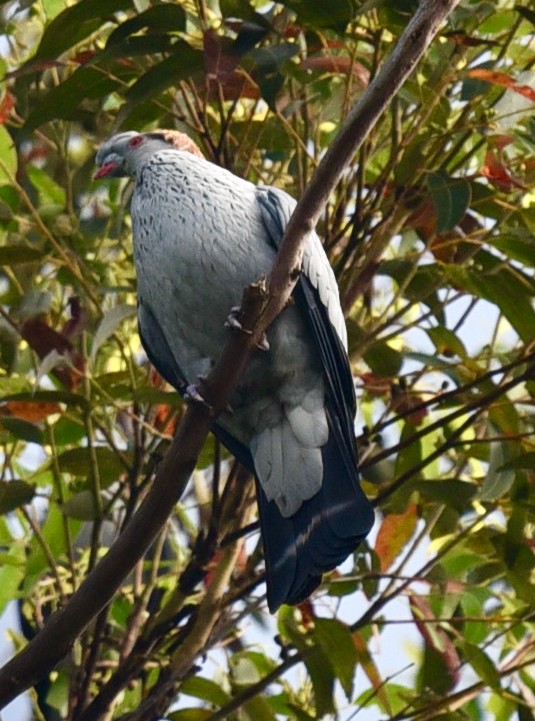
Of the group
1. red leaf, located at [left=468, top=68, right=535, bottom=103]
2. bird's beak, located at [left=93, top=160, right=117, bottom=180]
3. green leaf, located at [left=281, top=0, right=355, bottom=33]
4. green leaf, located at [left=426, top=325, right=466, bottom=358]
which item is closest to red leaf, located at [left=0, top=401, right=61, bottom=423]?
bird's beak, located at [left=93, top=160, right=117, bottom=180]

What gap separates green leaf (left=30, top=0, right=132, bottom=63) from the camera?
2852 mm

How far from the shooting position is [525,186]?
2879 millimetres

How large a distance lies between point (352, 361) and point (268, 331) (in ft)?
0.93

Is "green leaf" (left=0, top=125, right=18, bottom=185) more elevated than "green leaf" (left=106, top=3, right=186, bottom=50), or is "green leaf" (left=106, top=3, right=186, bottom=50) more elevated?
"green leaf" (left=0, top=125, right=18, bottom=185)

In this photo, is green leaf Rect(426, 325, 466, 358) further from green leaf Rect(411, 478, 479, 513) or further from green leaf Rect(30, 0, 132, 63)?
green leaf Rect(30, 0, 132, 63)

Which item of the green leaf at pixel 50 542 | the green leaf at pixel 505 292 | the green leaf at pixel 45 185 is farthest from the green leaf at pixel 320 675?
the green leaf at pixel 45 185

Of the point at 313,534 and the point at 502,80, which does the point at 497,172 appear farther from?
the point at 313,534

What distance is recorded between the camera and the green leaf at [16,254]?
9.41ft

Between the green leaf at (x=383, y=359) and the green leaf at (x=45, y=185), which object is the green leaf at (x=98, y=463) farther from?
the green leaf at (x=45, y=185)

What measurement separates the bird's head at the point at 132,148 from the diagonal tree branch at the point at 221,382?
0.89 meters

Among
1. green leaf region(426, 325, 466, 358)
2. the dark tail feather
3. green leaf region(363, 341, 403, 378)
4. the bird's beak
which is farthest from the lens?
the bird's beak

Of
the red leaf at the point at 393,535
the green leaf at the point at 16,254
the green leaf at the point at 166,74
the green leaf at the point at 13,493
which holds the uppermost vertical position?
the green leaf at the point at 166,74

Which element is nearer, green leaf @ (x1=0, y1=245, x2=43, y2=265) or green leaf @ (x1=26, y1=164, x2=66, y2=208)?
green leaf @ (x1=0, y1=245, x2=43, y2=265)

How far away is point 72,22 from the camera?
2.87 m
